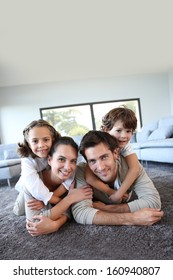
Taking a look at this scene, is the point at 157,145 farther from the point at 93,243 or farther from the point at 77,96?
the point at 77,96

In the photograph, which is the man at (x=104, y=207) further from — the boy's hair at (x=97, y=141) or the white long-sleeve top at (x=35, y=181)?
the white long-sleeve top at (x=35, y=181)

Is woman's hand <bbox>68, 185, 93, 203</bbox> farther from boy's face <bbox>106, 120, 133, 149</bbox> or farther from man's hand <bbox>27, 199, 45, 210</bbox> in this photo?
boy's face <bbox>106, 120, 133, 149</bbox>

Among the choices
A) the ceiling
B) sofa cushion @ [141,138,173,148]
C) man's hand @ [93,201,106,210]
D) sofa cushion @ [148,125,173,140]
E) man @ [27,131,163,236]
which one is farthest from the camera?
sofa cushion @ [148,125,173,140]

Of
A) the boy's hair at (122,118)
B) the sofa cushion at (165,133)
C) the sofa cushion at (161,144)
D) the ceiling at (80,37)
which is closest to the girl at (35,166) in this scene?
the boy's hair at (122,118)

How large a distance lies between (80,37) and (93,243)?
2.43 meters

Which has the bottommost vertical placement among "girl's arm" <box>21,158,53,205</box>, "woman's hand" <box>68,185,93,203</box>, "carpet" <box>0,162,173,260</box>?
"carpet" <box>0,162,173,260</box>

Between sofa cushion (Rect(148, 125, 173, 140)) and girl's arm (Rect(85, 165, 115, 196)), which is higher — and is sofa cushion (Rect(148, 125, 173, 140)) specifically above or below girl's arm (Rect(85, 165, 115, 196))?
above

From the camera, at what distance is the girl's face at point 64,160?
970 millimetres

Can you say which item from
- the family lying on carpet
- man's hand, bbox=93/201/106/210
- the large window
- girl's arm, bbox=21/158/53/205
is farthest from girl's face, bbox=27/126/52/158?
the large window

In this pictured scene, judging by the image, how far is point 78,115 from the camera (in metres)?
5.14

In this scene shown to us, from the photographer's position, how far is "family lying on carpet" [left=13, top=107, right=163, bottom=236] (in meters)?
0.94

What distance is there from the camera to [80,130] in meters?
5.16
